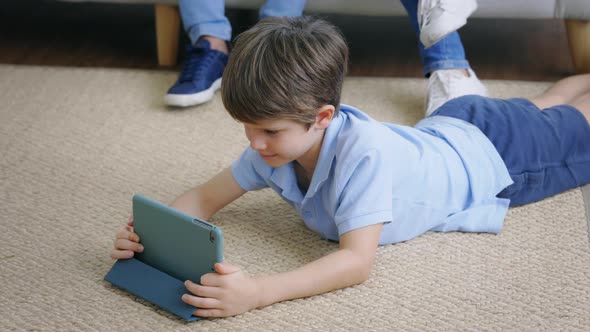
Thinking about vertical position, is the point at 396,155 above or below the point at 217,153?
above

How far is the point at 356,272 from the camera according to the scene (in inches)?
39.8

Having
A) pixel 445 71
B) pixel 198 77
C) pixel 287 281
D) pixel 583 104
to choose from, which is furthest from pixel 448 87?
pixel 287 281

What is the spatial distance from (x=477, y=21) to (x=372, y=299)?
1.28m

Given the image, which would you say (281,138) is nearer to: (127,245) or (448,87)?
(127,245)

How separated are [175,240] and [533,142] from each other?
58 cm

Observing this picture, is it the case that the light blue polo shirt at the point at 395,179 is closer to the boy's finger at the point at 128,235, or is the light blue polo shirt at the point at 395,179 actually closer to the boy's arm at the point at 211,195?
the boy's arm at the point at 211,195

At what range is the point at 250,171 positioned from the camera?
3.75 ft

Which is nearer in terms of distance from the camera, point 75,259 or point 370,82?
point 75,259

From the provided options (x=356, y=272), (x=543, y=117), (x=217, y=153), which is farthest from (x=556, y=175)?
(x=217, y=153)

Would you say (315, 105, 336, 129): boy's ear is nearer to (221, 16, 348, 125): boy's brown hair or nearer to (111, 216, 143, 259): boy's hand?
(221, 16, 348, 125): boy's brown hair

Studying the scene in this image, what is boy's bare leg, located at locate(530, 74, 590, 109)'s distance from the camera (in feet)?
4.79

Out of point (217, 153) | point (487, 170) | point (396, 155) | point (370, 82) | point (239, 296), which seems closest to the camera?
point (239, 296)

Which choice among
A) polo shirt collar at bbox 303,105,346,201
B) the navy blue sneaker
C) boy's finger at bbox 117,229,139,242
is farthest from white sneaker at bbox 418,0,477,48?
boy's finger at bbox 117,229,139,242

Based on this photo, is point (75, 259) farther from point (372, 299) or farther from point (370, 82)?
point (370, 82)
